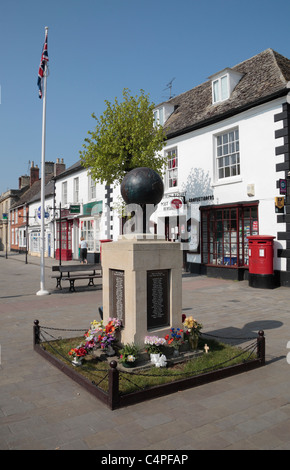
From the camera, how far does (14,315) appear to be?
9.52m

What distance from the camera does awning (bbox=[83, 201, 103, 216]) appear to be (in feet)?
85.1

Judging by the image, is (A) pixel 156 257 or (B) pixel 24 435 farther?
(A) pixel 156 257

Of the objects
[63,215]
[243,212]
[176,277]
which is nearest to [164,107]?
[243,212]

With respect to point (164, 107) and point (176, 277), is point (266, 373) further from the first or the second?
point (164, 107)

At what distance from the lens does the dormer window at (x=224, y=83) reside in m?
16.9

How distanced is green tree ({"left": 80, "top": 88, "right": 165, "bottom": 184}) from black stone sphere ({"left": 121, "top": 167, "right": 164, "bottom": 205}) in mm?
9121

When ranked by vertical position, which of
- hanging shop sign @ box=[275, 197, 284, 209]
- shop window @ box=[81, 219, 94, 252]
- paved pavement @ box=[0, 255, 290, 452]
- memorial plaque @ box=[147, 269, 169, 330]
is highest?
hanging shop sign @ box=[275, 197, 284, 209]

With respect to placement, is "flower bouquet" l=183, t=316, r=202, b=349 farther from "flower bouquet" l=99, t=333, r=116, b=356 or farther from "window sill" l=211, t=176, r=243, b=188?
"window sill" l=211, t=176, r=243, b=188

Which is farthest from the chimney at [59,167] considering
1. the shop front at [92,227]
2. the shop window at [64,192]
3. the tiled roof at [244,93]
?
the tiled roof at [244,93]

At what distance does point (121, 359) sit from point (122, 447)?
1.83m

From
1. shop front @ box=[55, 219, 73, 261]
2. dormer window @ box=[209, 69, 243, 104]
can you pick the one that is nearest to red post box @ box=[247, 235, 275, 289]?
dormer window @ box=[209, 69, 243, 104]

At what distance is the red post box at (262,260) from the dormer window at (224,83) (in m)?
7.73

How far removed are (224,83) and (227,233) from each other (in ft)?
24.1

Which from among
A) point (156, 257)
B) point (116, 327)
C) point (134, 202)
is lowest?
point (116, 327)
